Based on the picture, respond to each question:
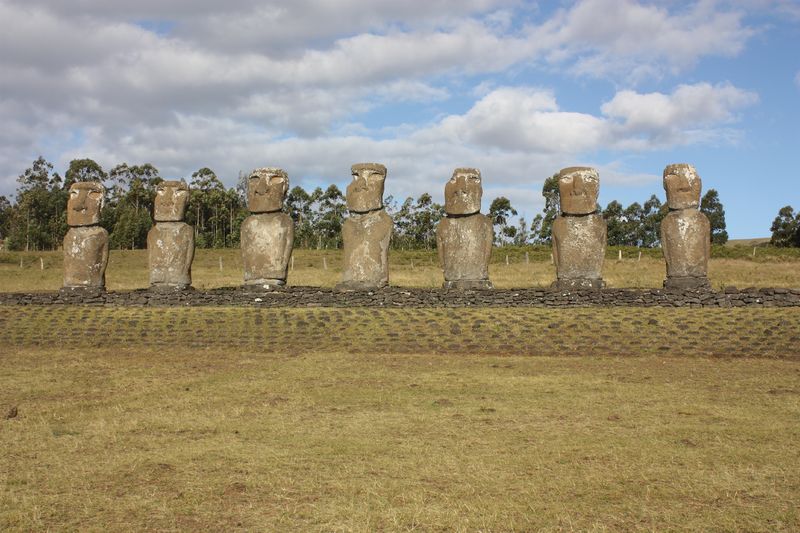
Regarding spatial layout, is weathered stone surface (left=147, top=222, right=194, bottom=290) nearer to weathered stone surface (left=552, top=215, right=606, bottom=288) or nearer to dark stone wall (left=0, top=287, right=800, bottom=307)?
dark stone wall (left=0, top=287, right=800, bottom=307)

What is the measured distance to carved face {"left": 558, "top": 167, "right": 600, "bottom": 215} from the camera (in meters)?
19.1

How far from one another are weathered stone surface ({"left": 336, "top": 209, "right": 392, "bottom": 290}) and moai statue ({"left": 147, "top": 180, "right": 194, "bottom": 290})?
13.7 ft

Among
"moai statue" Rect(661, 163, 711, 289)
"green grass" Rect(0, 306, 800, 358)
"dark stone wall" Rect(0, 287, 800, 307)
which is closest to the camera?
"green grass" Rect(0, 306, 800, 358)

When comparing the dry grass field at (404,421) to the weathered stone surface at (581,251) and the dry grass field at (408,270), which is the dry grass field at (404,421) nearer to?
the weathered stone surface at (581,251)

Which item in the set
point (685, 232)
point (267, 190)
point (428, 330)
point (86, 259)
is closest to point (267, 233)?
point (267, 190)

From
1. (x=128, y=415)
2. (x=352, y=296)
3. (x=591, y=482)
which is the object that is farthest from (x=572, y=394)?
(x=352, y=296)

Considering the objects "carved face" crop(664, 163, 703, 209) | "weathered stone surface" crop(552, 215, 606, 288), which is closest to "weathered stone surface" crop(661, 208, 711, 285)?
"carved face" crop(664, 163, 703, 209)

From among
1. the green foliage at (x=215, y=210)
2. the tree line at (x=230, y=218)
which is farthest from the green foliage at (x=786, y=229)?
the green foliage at (x=215, y=210)

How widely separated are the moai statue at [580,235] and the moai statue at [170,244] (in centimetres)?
935

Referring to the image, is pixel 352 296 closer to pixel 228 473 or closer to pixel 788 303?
pixel 788 303

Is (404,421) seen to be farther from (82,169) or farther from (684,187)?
(82,169)

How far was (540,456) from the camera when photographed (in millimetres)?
7730

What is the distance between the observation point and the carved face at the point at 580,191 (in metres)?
19.1

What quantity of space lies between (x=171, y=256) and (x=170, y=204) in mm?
1345
